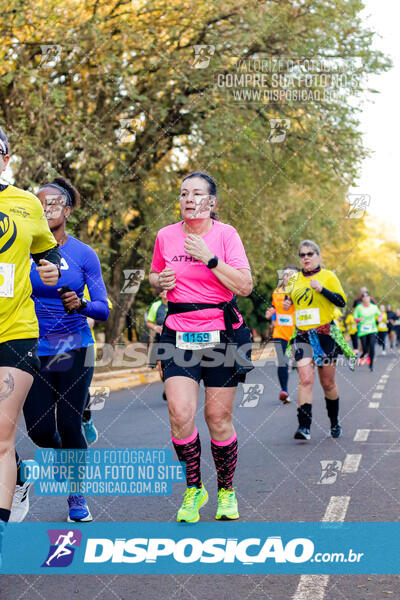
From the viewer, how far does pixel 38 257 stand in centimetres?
426

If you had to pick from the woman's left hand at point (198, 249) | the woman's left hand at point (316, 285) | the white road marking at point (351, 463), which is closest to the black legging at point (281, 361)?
the woman's left hand at point (316, 285)

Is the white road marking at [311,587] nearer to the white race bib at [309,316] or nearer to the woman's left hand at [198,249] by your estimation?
the woman's left hand at [198,249]

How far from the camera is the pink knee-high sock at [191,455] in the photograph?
5152mm

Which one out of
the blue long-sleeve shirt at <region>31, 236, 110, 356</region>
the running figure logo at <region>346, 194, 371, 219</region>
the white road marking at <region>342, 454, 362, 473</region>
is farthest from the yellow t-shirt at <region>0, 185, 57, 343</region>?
the running figure logo at <region>346, 194, 371, 219</region>

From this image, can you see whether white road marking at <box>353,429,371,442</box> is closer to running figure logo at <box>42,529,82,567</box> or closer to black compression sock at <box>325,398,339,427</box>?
black compression sock at <box>325,398,339,427</box>

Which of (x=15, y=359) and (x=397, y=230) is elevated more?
(x=15, y=359)

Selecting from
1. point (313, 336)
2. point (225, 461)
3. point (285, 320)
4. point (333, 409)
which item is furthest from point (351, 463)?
point (285, 320)

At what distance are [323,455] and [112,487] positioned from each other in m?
2.21

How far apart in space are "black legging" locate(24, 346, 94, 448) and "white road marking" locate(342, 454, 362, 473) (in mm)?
2536

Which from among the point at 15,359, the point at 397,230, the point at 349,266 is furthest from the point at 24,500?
the point at 397,230

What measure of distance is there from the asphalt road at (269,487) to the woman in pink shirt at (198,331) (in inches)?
18.3

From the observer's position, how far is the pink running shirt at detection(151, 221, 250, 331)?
5051 mm

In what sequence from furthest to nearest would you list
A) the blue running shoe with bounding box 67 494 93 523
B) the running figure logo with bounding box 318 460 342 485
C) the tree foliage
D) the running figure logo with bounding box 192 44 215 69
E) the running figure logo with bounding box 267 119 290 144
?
the running figure logo with bounding box 267 119 290 144, the running figure logo with bounding box 192 44 215 69, the tree foliage, the running figure logo with bounding box 318 460 342 485, the blue running shoe with bounding box 67 494 93 523

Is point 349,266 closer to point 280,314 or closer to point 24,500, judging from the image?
point 280,314
